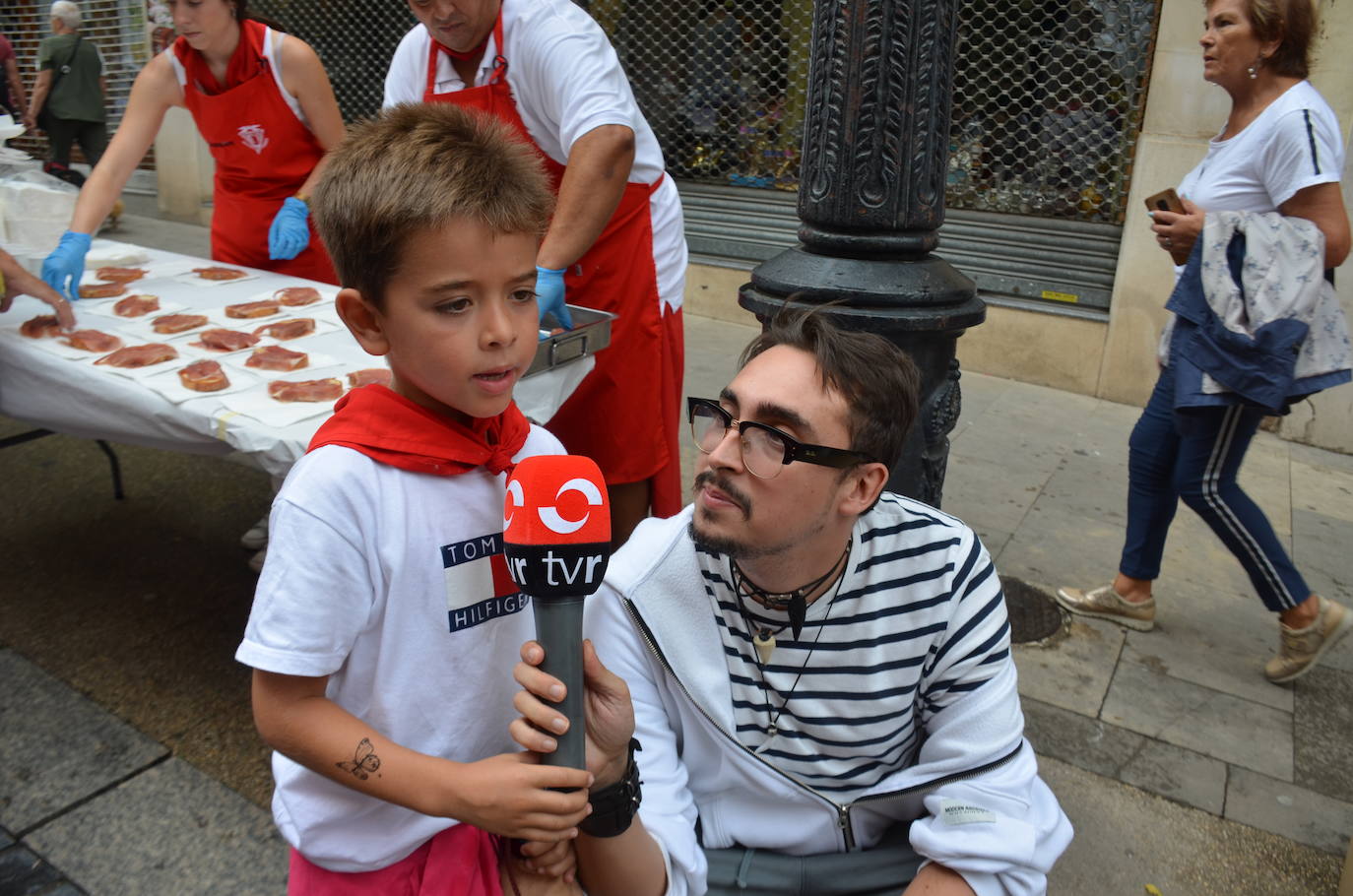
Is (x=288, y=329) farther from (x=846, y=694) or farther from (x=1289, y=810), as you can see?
(x=1289, y=810)

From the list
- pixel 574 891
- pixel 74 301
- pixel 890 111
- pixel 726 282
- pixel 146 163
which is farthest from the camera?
pixel 146 163

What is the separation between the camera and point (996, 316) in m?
6.76

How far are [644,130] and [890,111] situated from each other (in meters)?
1.07

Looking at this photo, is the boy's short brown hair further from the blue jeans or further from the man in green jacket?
the man in green jacket

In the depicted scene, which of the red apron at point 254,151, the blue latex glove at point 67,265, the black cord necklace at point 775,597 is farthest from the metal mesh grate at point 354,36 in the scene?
the black cord necklace at point 775,597

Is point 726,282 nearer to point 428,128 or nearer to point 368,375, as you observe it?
point 368,375

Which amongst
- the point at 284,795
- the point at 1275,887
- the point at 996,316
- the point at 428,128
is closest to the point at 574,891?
the point at 284,795

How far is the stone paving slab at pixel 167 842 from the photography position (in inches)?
96.3

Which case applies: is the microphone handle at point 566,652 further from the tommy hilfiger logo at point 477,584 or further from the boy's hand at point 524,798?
the tommy hilfiger logo at point 477,584

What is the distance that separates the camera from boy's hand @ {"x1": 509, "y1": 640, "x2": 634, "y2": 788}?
1178 mm

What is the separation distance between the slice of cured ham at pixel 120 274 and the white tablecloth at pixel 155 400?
403mm

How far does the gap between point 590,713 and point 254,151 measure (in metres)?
2.94

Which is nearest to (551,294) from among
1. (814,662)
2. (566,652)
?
(814,662)

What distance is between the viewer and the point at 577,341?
9.24 ft
